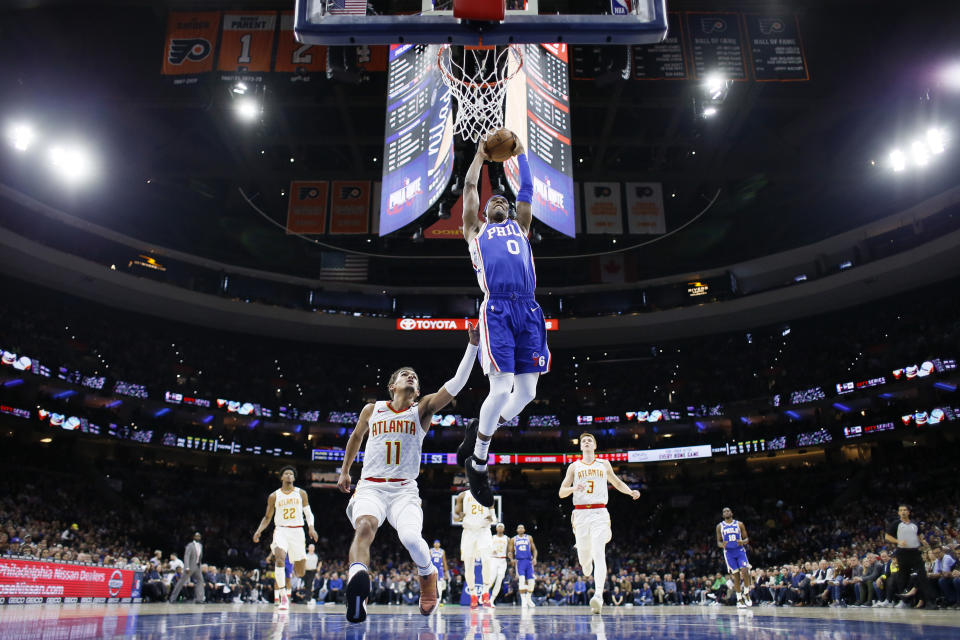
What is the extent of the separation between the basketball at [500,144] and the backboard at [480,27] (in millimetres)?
1068

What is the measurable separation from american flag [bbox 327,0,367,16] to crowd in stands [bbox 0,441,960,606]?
557 inches

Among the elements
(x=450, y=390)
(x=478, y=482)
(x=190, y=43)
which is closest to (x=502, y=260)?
(x=450, y=390)

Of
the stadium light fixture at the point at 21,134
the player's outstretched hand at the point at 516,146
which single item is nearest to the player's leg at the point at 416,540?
the player's outstretched hand at the point at 516,146

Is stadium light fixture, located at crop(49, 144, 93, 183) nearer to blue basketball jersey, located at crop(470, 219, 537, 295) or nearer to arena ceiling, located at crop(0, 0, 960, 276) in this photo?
arena ceiling, located at crop(0, 0, 960, 276)

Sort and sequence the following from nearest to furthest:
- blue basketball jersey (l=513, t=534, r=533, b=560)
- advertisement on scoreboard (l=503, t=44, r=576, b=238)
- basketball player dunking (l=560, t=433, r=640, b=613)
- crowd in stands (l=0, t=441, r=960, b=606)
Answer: basketball player dunking (l=560, t=433, r=640, b=613)
advertisement on scoreboard (l=503, t=44, r=576, b=238)
blue basketball jersey (l=513, t=534, r=533, b=560)
crowd in stands (l=0, t=441, r=960, b=606)

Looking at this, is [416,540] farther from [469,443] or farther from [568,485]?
[568,485]

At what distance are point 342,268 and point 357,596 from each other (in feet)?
94.7

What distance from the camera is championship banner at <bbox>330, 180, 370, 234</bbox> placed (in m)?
23.1

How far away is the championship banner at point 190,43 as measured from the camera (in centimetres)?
1716

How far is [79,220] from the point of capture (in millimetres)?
32688

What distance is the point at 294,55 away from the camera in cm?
1717

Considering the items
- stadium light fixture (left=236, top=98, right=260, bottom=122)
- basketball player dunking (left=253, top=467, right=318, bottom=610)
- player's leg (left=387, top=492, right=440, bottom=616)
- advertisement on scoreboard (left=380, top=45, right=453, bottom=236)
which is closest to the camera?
player's leg (left=387, top=492, right=440, bottom=616)

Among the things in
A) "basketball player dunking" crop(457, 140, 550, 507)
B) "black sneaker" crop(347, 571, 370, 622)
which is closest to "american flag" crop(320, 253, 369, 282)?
"basketball player dunking" crop(457, 140, 550, 507)

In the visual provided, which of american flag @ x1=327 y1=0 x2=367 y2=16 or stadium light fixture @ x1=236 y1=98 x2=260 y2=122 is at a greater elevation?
stadium light fixture @ x1=236 y1=98 x2=260 y2=122
